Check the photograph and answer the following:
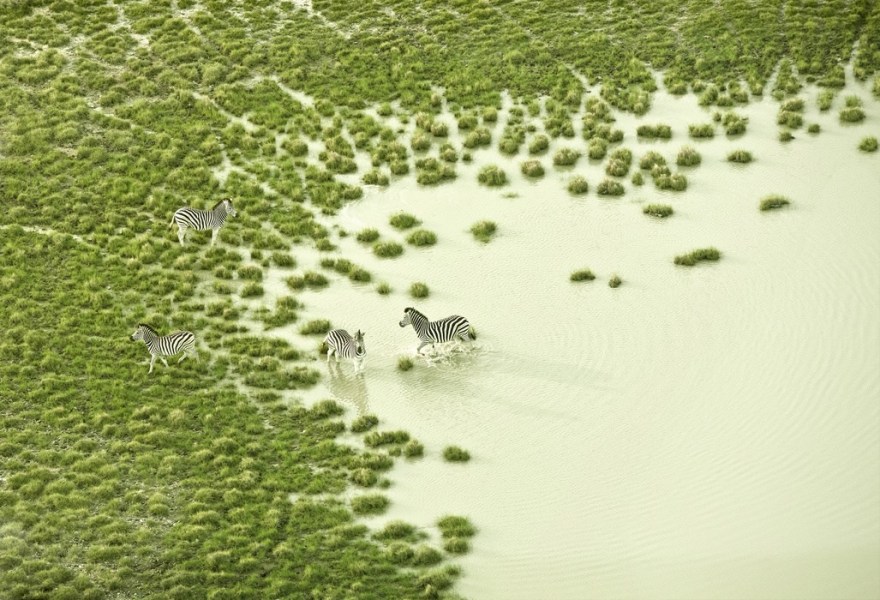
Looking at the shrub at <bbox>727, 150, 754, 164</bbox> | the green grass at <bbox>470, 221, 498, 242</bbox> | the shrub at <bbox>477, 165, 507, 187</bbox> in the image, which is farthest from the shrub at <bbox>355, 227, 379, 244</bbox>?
the shrub at <bbox>727, 150, 754, 164</bbox>

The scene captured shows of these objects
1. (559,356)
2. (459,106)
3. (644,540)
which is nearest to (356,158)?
(459,106)

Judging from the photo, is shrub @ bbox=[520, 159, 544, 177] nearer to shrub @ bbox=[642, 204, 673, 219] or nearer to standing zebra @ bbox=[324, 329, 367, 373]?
shrub @ bbox=[642, 204, 673, 219]

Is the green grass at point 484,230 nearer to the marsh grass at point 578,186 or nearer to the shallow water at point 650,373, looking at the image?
the shallow water at point 650,373

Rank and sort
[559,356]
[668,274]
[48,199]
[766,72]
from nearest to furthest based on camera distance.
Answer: [559,356], [668,274], [48,199], [766,72]

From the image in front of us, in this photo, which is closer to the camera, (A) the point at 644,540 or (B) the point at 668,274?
(A) the point at 644,540

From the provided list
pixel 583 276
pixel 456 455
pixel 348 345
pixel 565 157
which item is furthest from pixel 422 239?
pixel 456 455

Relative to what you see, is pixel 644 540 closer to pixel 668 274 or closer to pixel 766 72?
pixel 668 274

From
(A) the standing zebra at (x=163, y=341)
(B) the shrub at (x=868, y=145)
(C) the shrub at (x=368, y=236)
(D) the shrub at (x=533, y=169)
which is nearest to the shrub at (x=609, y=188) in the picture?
(D) the shrub at (x=533, y=169)

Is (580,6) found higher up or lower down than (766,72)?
higher up
